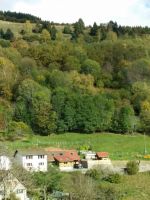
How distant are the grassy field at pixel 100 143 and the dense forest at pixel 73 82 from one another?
129 cm

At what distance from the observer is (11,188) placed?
35.9m

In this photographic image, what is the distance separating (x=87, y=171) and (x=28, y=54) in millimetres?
36910

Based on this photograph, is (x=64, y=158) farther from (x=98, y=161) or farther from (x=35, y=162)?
(x=98, y=161)

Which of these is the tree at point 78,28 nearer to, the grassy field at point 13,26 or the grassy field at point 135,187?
the grassy field at point 13,26

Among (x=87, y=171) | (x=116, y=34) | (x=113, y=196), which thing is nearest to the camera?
(x=113, y=196)

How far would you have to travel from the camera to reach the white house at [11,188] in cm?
3519

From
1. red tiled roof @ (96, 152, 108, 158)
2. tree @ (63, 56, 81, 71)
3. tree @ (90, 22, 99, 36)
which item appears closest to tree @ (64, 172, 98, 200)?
red tiled roof @ (96, 152, 108, 158)

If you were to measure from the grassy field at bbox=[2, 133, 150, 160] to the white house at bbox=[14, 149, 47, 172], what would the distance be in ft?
12.5

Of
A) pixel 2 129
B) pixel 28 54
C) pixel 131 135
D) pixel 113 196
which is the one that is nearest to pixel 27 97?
pixel 2 129

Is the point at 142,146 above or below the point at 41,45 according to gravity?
below

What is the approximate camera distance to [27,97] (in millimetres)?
65188

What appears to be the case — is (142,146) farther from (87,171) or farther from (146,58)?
(146,58)

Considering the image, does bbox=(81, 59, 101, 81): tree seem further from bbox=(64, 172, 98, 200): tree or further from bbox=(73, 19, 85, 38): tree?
bbox=(64, 172, 98, 200): tree

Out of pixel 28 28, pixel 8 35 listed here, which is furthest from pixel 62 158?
pixel 28 28
